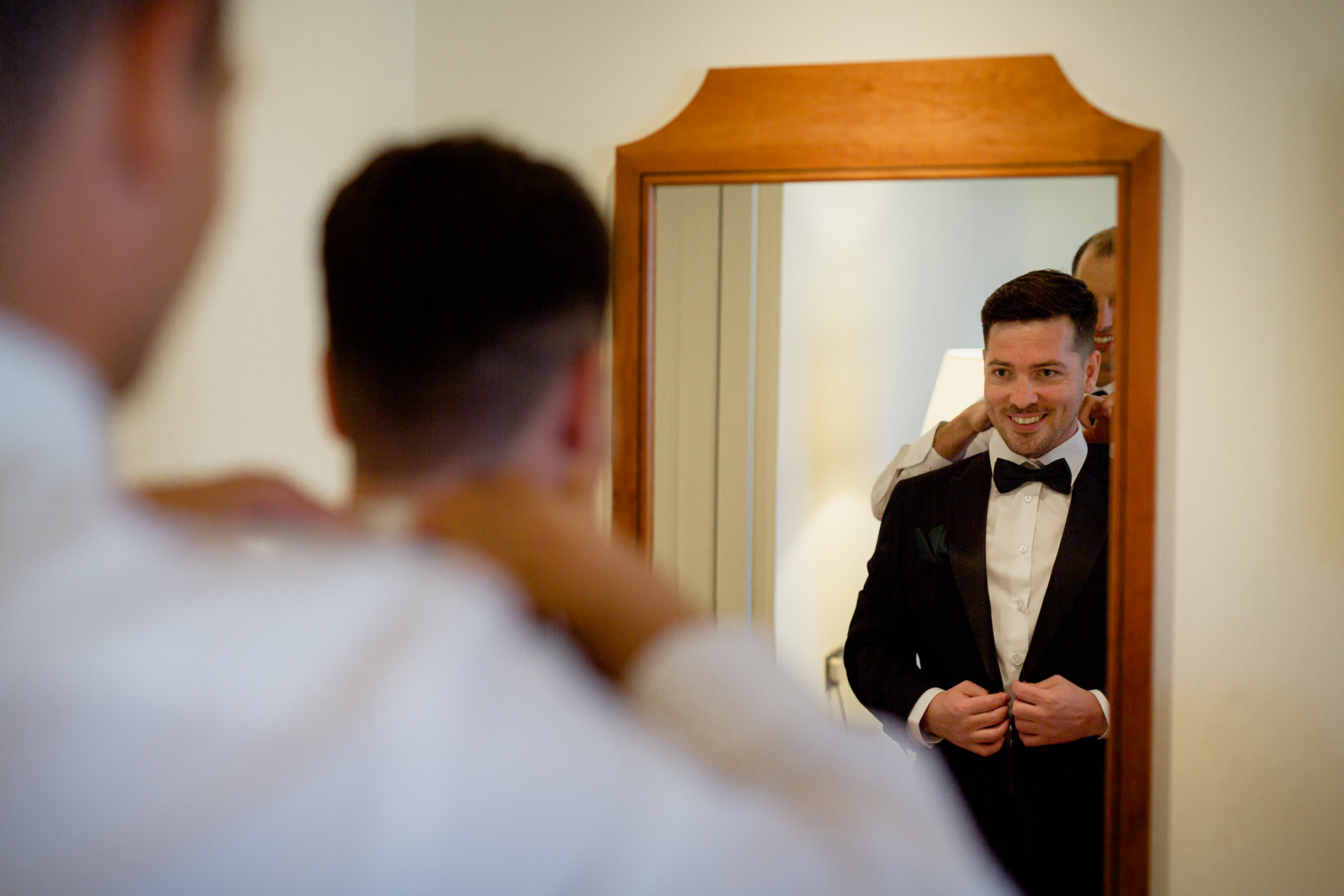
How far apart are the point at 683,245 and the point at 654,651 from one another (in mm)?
667

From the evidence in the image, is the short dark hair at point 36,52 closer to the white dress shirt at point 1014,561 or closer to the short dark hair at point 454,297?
the short dark hair at point 454,297

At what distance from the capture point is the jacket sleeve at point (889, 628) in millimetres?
784

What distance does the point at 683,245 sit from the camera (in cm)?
86

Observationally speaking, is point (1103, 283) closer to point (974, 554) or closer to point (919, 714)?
point (974, 554)

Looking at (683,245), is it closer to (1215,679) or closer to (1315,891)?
(1215,679)

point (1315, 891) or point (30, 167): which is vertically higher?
point (30, 167)

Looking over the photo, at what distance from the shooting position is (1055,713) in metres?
0.80

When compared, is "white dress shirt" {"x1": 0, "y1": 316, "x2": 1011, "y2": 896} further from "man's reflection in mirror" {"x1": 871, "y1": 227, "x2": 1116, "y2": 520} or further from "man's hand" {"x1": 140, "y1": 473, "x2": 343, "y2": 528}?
"man's reflection in mirror" {"x1": 871, "y1": 227, "x2": 1116, "y2": 520}

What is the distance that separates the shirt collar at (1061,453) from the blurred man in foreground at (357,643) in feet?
1.97

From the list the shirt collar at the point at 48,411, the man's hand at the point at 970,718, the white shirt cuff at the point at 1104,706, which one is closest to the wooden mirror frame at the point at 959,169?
the white shirt cuff at the point at 1104,706

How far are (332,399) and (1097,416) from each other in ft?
2.48

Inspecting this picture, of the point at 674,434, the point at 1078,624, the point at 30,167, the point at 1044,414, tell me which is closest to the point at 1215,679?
the point at 1078,624

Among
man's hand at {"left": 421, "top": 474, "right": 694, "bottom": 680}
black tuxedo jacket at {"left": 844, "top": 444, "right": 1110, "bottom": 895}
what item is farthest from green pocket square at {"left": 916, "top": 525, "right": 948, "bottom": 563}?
man's hand at {"left": 421, "top": 474, "right": 694, "bottom": 680}

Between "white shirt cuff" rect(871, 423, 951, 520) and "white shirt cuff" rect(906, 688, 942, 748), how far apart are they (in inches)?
7.1
